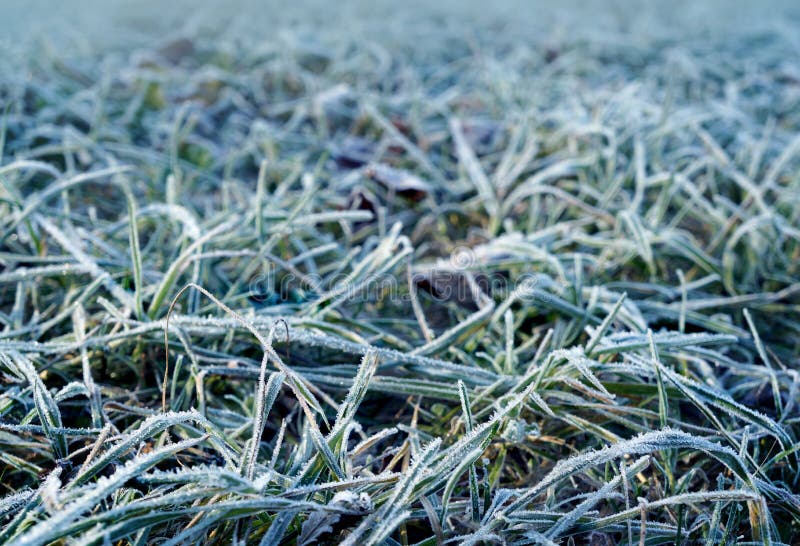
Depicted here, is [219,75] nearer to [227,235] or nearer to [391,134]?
[391,134]

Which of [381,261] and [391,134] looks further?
[391,134]

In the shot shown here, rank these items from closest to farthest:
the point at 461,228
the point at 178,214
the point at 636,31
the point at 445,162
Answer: the point at 178,214
the point at 461,228
the point at 445,162
the point at 636,31

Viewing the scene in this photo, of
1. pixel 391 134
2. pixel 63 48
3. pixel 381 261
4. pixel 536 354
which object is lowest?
pixel 536 354

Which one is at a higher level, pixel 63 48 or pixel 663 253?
pixel 63 48

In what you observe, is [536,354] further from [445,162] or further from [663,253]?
[445,162]

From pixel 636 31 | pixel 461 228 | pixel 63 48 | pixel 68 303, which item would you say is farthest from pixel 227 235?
pixel 636 31

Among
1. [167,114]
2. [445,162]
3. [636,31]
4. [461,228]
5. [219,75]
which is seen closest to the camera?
[461,228]
